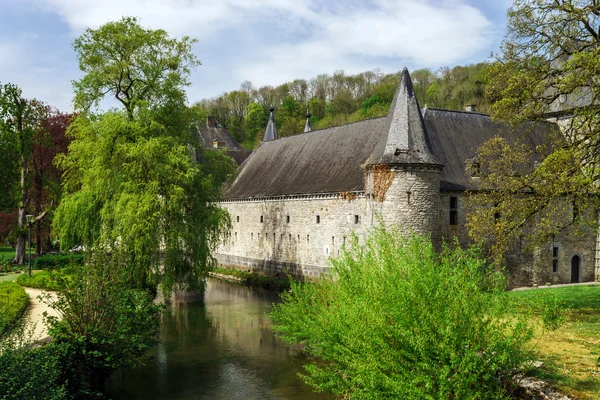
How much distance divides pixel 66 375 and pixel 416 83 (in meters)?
67.1

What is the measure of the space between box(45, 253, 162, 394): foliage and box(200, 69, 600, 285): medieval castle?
23.3 ft

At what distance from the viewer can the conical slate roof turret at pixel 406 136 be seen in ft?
66.2

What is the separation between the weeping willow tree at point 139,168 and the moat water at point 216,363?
6.43 feet

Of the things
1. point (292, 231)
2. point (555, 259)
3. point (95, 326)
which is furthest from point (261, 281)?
point (95, 326)

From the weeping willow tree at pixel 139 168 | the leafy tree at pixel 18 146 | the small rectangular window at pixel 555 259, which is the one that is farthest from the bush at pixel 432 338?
the leafy tree at pixel 18 146

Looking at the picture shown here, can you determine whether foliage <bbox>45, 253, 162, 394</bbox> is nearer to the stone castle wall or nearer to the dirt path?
the dirt path

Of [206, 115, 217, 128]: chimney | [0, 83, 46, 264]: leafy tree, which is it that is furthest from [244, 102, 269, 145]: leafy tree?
[0, 83, 46, 264]: leafy tree

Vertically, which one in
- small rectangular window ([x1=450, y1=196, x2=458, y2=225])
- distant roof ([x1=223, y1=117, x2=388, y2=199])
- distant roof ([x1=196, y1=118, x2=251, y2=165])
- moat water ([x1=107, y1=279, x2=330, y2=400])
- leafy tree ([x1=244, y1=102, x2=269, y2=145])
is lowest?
moat water ([x1=107, y1=279, x2=330, y2=400])

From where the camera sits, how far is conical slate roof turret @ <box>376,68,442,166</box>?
20.2 meters

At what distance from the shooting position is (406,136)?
66.9 feet

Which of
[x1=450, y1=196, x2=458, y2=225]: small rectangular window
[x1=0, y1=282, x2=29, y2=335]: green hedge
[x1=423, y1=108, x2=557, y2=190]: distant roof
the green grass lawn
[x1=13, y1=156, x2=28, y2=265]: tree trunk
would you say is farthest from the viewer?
[x1=13, y1=156, x2=28, y2=265]: tree trunk

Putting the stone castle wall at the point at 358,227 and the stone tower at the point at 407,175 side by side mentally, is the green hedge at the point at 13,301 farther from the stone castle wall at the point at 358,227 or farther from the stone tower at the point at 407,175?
the stone tower at the point at 407,175

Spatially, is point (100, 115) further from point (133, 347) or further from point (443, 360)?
point (443, 360)

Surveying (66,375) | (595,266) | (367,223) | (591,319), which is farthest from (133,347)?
(595,266)
